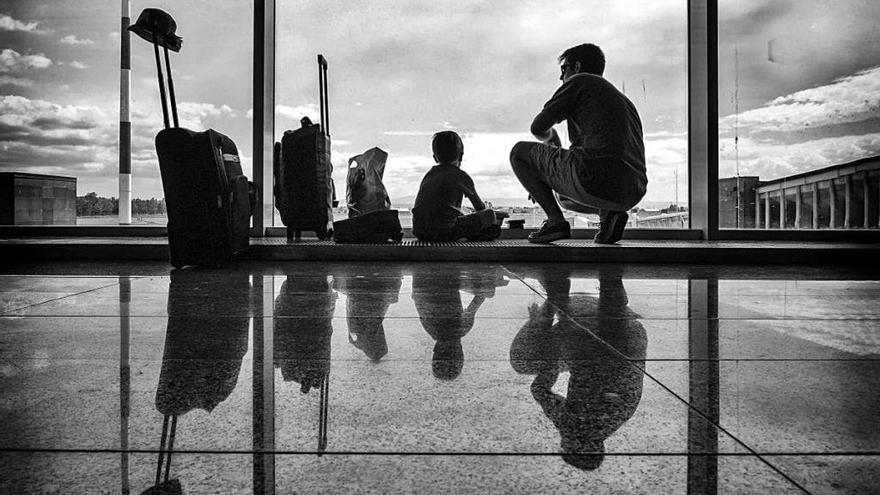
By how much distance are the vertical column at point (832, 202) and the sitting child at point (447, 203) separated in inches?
123

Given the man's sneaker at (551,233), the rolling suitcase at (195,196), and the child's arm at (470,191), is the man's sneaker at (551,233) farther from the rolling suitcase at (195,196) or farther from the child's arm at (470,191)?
the rolling suitcase at (195,196)

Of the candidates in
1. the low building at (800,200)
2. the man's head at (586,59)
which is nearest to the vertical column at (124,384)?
the man's head at (586,59)

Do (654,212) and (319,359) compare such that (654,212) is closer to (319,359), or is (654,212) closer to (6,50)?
(319,359)

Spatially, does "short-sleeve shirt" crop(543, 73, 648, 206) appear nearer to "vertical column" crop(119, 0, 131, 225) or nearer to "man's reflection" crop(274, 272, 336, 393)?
"man's reflection" crop(274, 272, 336, 393)

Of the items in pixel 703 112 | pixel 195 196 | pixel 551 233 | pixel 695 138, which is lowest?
pixel 551 233

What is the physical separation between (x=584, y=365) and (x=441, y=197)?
295 centimetres

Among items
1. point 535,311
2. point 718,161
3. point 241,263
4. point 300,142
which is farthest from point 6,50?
point 718,161

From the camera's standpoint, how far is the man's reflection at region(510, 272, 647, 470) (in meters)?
0.73

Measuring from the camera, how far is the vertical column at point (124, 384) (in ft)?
2.03

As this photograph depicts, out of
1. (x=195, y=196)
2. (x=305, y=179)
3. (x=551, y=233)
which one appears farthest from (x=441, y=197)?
(x=195, y=196)

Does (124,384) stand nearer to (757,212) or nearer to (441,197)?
(441,197)

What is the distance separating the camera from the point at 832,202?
5.20 m

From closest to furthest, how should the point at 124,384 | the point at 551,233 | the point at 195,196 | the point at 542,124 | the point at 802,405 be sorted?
the point at 802,405 < the point at 124,384 < the point at 195,196 < the point at 542,124 < the point at 551,233

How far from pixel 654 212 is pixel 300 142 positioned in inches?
124
